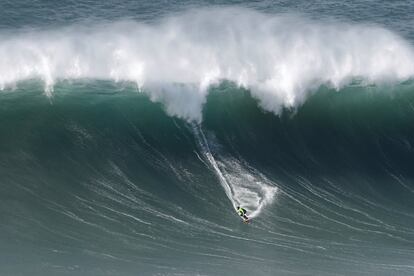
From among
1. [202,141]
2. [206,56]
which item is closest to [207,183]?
[202,141]

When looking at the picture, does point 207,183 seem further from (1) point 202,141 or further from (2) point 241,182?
(1) point 202,141

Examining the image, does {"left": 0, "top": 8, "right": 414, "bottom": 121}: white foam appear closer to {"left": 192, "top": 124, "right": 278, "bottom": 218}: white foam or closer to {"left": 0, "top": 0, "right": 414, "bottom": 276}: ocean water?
{"left": 0, "top": 0, "right": 414, "bottom": 276}: ocean water

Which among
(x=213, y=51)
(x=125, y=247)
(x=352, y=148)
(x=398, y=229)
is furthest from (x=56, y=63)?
(x=398, y=229)

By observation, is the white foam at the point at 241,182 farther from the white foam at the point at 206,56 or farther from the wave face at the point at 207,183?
the white foam at the point at 206,56

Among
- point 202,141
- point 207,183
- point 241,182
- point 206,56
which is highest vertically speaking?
point 206,56

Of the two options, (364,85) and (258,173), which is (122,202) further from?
(364,85)

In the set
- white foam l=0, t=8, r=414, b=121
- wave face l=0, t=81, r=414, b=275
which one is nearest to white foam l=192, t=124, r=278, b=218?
wave face l=0, t=81, r=414, b=275
